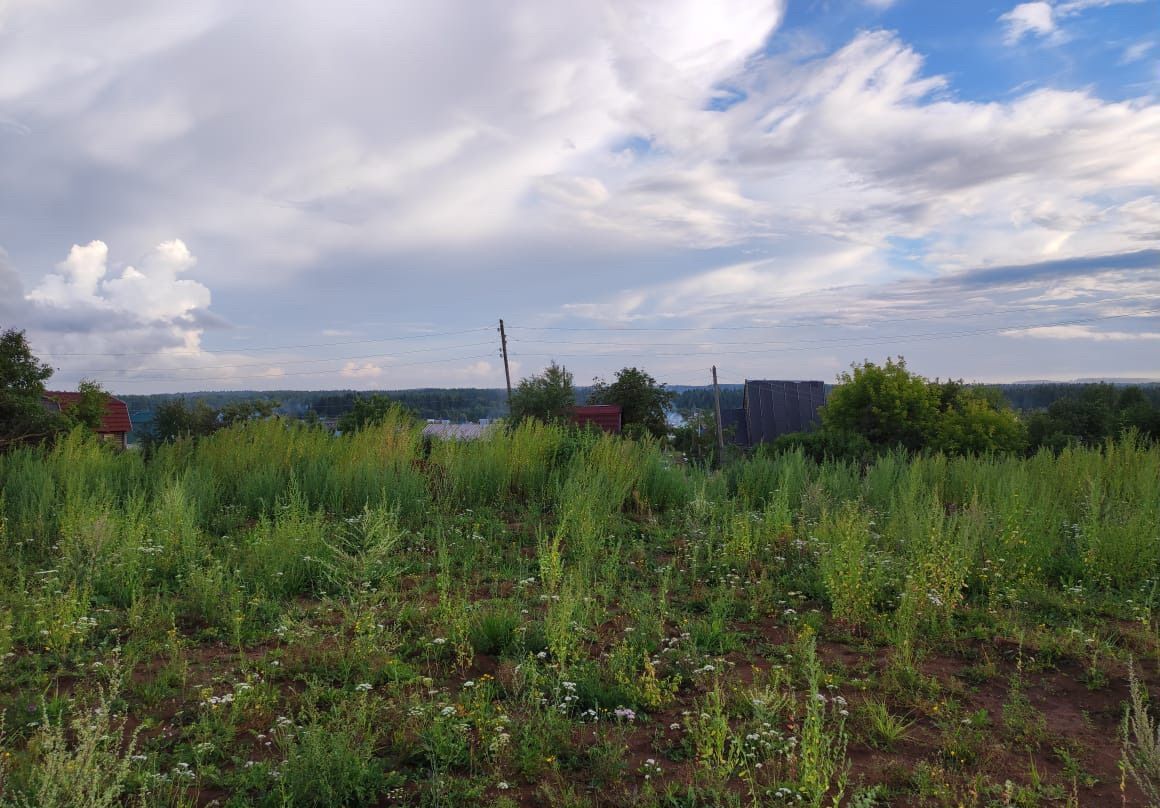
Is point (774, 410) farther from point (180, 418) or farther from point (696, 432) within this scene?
point (180, 418)

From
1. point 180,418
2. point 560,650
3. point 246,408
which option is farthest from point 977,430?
point 180,418

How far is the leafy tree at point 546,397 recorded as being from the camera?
3531cm

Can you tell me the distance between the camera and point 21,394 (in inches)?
826

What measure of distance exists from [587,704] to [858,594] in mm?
2293

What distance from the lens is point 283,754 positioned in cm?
324

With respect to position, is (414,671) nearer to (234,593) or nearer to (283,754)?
(283,754)

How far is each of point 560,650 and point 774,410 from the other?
41115 mm

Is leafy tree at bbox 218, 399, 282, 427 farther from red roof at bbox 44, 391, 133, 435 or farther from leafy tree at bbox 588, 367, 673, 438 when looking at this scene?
leafy tree at bbox 588, 367, 673, 438

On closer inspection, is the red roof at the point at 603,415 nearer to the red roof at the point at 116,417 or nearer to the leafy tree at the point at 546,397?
the leafy tree at the point at 546,397

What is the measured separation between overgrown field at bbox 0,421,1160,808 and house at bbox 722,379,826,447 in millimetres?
35307

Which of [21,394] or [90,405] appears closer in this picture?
[21,394]

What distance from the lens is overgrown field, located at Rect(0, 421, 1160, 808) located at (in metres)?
3.06

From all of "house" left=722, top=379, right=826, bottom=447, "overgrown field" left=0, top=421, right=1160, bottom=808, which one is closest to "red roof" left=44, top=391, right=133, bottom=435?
"house" left=722, top=379, right=826, bottom=447

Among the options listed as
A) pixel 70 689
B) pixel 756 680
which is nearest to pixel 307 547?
pixel 70 689
